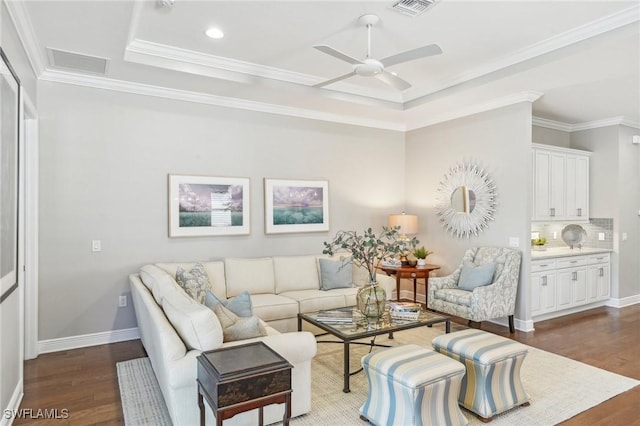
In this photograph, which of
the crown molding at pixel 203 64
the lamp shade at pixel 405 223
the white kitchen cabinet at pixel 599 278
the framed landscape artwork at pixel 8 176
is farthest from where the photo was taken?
the lamp shade at pixel 405 223

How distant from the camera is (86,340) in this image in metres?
4.27

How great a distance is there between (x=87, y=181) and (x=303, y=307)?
2633mm

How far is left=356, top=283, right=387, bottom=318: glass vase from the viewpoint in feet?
11.7

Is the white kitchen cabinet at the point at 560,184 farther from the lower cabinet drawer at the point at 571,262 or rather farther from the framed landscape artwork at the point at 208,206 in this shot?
the framed landscape artwork at the point at 208,206

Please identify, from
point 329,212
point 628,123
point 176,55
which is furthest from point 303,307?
point 628,123

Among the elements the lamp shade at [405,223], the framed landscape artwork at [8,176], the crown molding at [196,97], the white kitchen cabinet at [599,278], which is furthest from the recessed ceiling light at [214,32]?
the white kitchen cabinet at [599,278]

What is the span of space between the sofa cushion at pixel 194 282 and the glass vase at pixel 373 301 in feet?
4.73

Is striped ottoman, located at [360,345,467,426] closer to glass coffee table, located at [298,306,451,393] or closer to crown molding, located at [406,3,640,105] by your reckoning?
glass coffee table, located at [298,306,451,393]

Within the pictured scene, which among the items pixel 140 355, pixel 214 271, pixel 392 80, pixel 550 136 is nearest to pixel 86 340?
pixel 140 355

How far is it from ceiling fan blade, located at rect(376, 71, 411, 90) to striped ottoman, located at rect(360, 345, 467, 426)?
87.1 inches

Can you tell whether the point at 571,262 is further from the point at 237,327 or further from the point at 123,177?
the point at 123,177

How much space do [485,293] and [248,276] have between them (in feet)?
8.82

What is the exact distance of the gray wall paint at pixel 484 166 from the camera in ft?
16.1

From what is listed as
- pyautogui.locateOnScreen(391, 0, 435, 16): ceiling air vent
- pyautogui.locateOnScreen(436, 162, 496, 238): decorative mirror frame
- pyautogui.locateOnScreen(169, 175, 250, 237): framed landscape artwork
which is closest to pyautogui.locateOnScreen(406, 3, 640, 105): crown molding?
pyautogui.locateOnScreen(436, 162, 496, 238): decorative mirror frame
